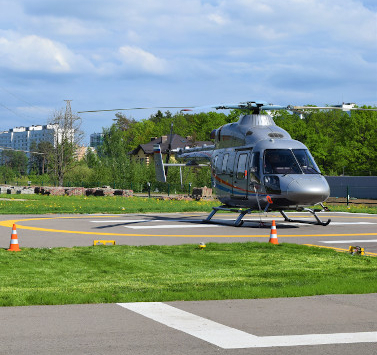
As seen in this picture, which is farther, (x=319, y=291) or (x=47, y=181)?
(x=47, y=181)

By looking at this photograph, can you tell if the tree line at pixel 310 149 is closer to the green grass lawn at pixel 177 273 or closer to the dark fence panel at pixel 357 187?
the dark fence panel at pixel 357 187

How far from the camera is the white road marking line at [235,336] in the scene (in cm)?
688

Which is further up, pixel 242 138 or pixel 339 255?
pixel 242 138

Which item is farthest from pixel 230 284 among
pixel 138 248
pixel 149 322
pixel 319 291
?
pixel 138 248

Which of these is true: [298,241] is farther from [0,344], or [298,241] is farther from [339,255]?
[0,344]

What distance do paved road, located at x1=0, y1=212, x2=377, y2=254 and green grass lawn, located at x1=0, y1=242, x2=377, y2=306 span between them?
246 centimetres

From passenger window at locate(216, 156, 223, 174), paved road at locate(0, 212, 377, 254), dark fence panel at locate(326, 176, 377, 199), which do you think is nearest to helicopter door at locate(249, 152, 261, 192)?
paved road at locate(0, 212, 377, 254)

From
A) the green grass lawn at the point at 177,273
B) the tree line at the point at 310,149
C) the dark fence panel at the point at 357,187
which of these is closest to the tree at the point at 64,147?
the tree line at the point at 310,149

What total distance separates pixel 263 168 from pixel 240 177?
150 centimetres

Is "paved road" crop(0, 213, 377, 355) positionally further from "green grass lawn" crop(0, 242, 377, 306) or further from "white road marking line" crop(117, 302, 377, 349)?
"green grass lawn" crop(0, 242, 377, 306)

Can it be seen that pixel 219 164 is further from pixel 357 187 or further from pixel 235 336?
pixel 357 187

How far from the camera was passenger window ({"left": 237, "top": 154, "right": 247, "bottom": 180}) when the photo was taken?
24594 mm

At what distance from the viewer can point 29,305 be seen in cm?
901

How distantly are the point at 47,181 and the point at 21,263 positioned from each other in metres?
85.5
